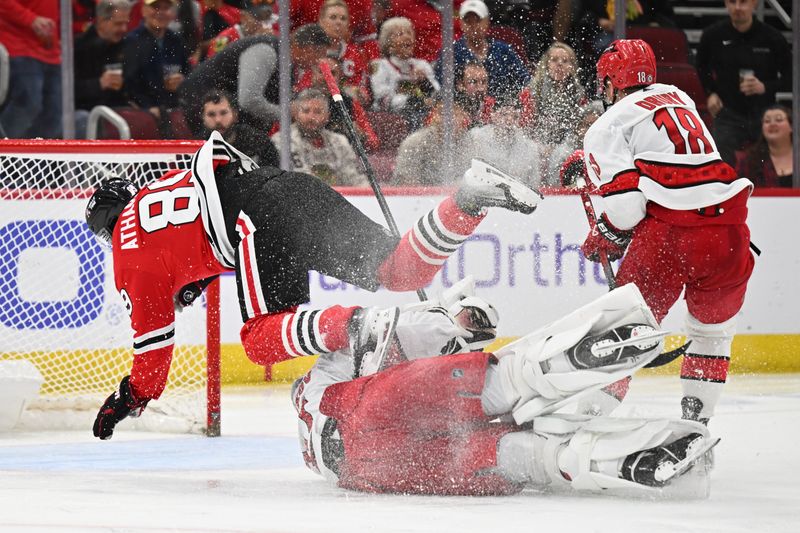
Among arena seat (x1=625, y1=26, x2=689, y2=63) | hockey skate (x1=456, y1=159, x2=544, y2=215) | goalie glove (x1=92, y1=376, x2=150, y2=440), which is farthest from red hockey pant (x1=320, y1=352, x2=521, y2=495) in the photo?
arena seat (x1=625, y1=26, x2=689, y2=63)

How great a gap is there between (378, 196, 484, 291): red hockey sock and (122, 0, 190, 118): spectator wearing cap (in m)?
2.47

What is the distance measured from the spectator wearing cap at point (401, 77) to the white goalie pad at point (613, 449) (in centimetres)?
293

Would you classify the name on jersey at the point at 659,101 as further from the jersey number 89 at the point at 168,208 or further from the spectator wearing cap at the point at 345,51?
the spectator wearing cap at the point at 345,51

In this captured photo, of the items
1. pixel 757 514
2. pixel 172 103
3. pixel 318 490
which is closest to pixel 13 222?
pixel 172 103

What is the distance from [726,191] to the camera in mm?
3422

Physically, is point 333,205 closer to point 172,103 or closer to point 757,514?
point 757,514

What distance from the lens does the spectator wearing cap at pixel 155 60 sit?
5730 mm

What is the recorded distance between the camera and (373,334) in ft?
9.93

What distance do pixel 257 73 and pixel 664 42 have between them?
194cm

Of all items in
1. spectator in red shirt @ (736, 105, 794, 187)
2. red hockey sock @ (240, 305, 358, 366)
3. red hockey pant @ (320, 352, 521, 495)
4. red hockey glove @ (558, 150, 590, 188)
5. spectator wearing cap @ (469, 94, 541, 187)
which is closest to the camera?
red hockey pant @ (320, 352, 521, 495)

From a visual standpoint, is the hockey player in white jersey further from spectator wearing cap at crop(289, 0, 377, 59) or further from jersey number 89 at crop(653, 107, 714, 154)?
spectator wearing cap at crop(289, 0, 377, 59)

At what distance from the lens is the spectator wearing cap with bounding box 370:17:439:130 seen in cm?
568

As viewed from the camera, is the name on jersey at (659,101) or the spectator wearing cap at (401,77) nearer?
the name on jersey at (659,101)

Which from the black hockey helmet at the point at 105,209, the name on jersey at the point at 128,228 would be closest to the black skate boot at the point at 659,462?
the name on jersey at the point at 128,228
